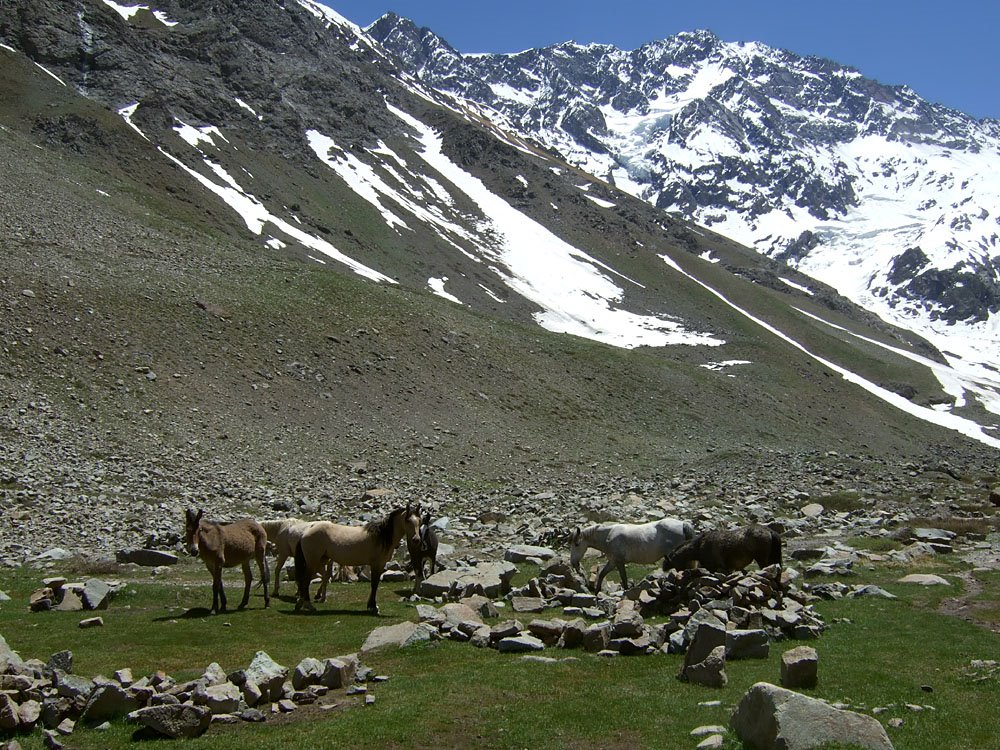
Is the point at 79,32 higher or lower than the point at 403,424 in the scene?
higher

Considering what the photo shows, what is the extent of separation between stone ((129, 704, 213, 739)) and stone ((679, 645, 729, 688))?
25.1ft

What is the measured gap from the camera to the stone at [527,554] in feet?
92.8

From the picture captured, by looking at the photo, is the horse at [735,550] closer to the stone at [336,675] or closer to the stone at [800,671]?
the stone at [800,671]

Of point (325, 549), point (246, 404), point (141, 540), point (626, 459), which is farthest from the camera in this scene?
point (626, 459)

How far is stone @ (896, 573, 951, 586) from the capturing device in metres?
23.4

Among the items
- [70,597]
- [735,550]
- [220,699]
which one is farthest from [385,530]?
[220,699]

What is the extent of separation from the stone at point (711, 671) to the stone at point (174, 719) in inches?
301

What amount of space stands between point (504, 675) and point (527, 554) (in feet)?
45.9

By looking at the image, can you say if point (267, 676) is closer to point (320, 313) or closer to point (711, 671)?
point (711, 671)

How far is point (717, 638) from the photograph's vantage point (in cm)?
1491

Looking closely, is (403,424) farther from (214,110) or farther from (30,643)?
(214,110)

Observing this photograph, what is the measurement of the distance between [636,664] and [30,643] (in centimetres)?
1146

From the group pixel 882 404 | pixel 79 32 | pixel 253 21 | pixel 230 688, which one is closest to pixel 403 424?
pixel 230 688

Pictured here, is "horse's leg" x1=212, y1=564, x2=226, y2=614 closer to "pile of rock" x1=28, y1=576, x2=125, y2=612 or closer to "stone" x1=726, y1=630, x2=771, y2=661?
"pile of rock" x1=28, y1=576, x2=125, y2=612
